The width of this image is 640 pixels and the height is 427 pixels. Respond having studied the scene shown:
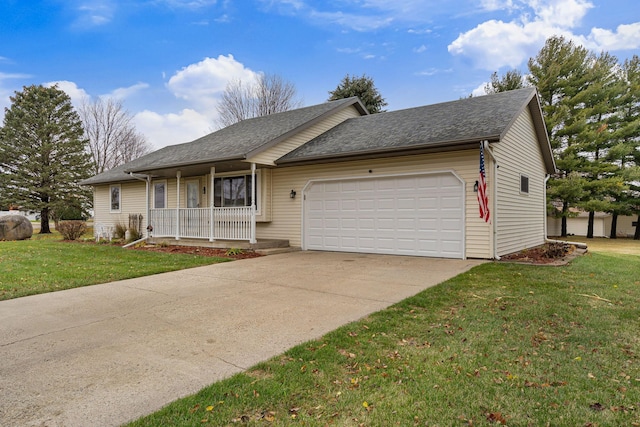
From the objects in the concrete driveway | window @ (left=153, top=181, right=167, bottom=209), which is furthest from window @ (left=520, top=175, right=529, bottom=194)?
window @ (left=153, top=181, right=167, bottom=209)

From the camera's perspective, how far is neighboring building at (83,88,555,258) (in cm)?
920

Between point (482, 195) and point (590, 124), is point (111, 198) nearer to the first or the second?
point (482, 195)

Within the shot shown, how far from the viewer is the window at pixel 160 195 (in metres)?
15.6

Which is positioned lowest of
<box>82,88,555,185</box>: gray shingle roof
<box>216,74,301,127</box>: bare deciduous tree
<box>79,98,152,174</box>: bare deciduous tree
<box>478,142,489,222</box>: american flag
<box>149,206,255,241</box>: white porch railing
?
<box>149,206,255,241</box>: white porch railing

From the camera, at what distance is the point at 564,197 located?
20.2 metres

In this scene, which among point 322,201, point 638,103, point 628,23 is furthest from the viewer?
point 638,103

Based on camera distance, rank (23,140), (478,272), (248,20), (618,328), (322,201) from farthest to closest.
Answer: (23,140), (248,20), (322,201), (478,272), (618,328)

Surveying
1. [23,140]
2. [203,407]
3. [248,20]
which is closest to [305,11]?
[248,20]

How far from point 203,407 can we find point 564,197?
23.0 meters

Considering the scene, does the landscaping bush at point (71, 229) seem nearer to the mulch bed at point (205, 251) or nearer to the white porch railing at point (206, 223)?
the white porch railing at point (206, 223)

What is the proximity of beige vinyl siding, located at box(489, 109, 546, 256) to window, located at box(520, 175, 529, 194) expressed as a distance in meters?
0.13

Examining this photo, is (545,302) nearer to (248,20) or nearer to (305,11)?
(305,11)

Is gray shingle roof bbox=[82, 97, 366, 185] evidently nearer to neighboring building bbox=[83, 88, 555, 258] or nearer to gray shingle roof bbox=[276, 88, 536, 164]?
neighboring building bbox=[83, 88, 555, 258]

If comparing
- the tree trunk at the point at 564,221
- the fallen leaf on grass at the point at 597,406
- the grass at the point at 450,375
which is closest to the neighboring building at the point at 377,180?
the grass at the point at 450,375
